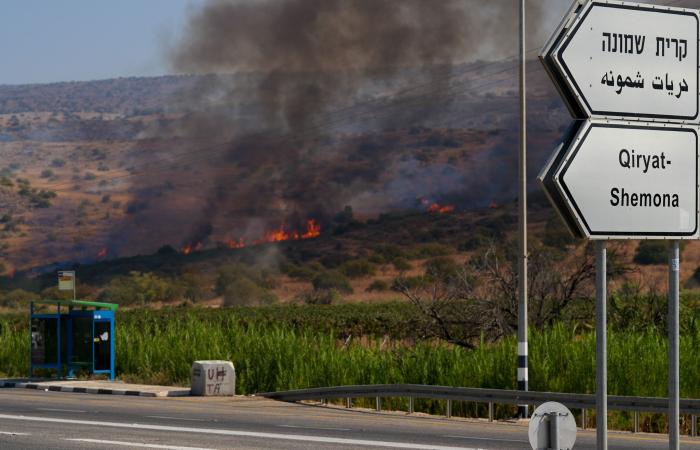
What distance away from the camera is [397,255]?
11081 centimetres

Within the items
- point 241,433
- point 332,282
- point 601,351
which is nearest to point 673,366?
Answer: point 601,351

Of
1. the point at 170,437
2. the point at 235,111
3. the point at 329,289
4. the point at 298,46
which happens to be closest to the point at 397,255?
the point at 329,289

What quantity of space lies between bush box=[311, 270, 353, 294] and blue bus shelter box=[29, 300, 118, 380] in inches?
2762

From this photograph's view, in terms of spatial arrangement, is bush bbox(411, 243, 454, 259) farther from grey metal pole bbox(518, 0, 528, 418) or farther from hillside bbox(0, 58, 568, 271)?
grey metal pole bbox(518, 0, 528, 418)

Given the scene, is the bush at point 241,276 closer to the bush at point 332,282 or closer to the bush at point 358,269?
the bush at point 332,282

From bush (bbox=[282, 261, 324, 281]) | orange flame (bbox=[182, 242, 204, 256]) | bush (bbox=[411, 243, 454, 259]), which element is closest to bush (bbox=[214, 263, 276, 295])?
bush (bbox=[282, 261, 324, 281])

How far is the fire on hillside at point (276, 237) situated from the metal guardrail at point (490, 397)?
9695cm

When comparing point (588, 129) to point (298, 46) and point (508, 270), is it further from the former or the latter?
point (298, 46)

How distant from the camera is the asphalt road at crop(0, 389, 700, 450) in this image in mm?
16641

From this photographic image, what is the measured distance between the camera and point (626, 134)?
5.07m

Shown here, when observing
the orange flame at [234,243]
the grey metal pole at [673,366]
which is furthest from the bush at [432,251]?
the grey metal pole at [673,366]

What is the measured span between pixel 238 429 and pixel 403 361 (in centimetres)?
731

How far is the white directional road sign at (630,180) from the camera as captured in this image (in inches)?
195

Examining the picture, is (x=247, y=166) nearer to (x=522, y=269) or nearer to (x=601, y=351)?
(x=522, y=269)
